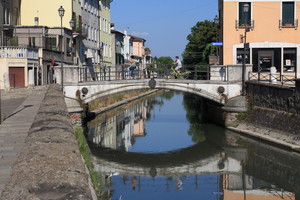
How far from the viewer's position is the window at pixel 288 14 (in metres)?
30.1

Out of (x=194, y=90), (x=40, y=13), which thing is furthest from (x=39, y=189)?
(x=40, y=13)

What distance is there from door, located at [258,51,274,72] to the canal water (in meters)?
5.13

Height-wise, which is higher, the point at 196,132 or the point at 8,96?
the point at 8,96

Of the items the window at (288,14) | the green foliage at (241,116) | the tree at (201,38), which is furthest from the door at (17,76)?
the tree at (201,38)

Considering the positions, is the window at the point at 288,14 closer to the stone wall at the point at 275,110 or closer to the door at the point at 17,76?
the stone wall at the point at 275,110

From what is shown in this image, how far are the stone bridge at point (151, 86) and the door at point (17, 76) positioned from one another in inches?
396

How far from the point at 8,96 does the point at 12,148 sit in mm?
20022

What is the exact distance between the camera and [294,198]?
1328cm

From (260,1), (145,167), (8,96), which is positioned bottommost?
(145,167)

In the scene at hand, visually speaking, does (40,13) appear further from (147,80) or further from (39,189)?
(39,189)

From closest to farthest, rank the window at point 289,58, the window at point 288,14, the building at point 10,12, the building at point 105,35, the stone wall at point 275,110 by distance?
1. the stone wall at point 275,110
2. the window at point 288,14
3. the window at point 289,58
4. the building at point 10,12
5. the building at point 105,35

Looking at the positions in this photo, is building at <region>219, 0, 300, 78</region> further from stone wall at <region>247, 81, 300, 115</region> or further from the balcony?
the balcony

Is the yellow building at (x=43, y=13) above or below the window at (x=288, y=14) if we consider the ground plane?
above

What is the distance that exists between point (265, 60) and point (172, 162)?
13497 mm
